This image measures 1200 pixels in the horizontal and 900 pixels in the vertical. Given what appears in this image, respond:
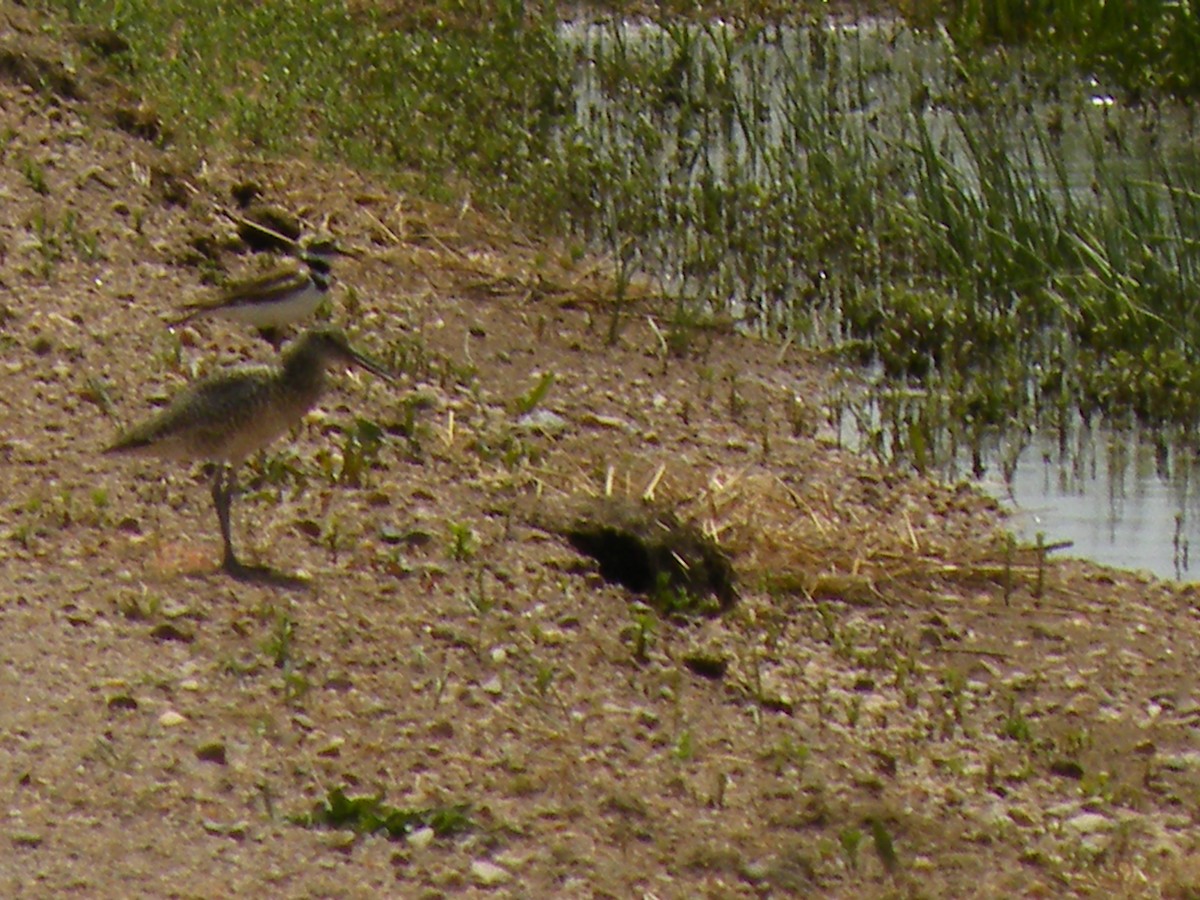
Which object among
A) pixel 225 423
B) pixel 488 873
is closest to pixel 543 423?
pixel 225 423

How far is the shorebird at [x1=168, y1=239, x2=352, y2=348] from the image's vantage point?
27.8 feet

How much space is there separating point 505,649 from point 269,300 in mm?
2572

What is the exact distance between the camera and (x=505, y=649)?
6.38 m

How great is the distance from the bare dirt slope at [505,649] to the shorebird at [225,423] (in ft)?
0.77

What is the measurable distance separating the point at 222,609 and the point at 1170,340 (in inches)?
211

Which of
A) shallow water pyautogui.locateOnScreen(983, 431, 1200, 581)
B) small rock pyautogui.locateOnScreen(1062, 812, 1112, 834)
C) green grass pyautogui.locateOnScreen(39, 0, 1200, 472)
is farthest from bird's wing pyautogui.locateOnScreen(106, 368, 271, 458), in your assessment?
shallow water pyautogui.locateOnScreen(983, 431, 1200, 581)

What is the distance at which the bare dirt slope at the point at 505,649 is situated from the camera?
17.6 ft

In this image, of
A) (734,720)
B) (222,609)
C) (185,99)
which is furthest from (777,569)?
(185,99)

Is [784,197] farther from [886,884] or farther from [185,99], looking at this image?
[886,884]

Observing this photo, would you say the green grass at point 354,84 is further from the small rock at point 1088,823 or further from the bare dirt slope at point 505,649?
the small rock at point 1088,823

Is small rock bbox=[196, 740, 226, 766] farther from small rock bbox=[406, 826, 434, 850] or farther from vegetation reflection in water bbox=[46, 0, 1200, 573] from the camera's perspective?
vegetation reflection in water bbox=[46, 0, 1200, 573]

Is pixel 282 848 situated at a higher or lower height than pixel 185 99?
lower

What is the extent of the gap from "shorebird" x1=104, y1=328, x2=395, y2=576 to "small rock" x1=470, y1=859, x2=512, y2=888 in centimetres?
167

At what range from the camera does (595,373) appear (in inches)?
375
